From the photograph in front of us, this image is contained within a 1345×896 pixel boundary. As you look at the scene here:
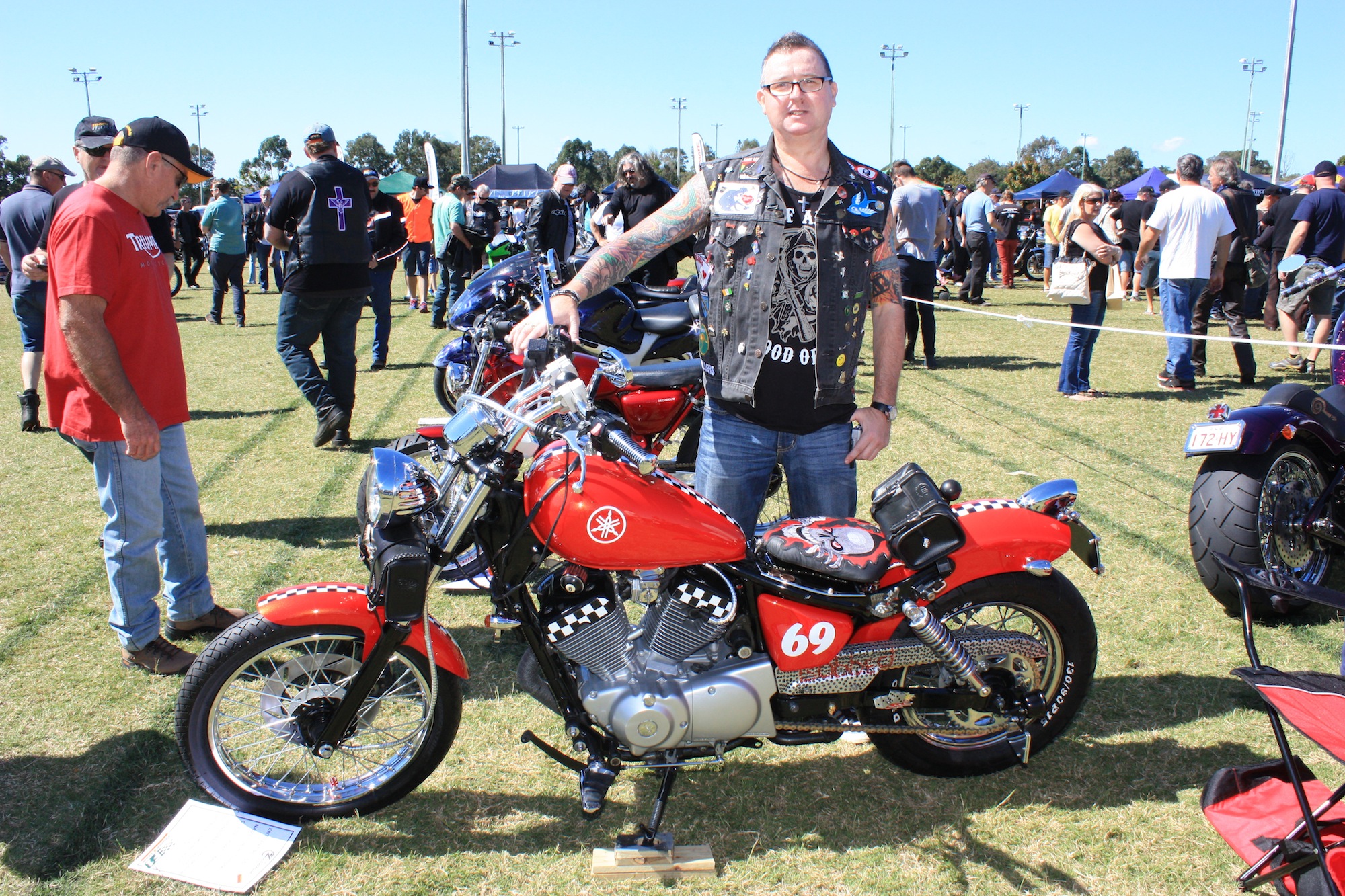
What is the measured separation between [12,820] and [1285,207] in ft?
38.7

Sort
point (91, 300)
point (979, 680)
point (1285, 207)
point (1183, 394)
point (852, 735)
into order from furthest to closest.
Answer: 1. point (1285, 207)
2. point (1183, 394)
3. point (852, 735)
4. point (91, 300)
5. point (979, 680)

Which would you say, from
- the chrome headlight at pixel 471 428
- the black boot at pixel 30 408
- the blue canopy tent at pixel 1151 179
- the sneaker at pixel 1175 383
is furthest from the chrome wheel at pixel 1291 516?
the blue canopy tent at pixel 1151 179

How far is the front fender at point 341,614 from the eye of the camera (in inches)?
96.4

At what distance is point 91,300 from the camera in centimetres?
292

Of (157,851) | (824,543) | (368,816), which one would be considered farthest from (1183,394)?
(157,851)

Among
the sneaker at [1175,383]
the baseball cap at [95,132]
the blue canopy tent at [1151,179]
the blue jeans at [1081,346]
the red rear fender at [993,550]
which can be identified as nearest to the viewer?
the red rear fender at [993,550]

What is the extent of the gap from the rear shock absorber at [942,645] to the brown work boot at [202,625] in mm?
2635

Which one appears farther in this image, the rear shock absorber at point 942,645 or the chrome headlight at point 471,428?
the rear shock absorber at point 942,645

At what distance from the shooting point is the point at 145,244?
3.15 m

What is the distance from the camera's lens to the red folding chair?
6.53 feet

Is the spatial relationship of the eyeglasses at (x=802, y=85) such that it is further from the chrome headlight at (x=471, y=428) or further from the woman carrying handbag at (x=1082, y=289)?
the woman carrying handbag at (x=1082, y=289)

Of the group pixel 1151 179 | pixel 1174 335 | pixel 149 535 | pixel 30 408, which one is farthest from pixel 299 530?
pixel 1151 179

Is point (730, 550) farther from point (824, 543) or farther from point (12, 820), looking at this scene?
point (12, 820)

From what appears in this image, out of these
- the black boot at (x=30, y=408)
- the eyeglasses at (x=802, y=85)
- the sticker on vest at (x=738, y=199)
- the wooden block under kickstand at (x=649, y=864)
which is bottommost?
the wooden block under kickstand at (x=649, y=864)
